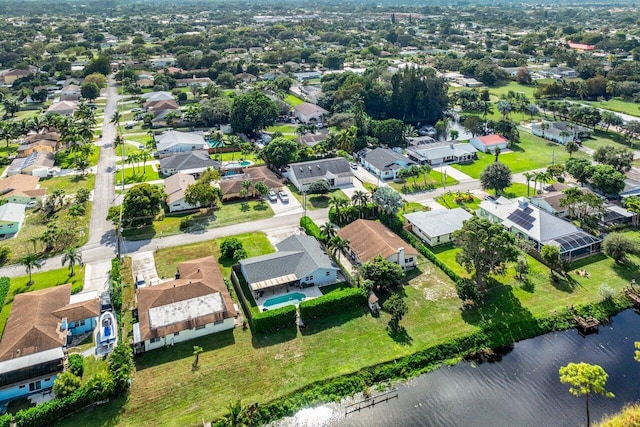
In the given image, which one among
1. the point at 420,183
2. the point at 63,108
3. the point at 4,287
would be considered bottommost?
the point at 420,183

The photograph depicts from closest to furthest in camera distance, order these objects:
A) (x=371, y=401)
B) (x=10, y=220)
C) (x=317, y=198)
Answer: (x=371, y=401), (x=10, y=220), (x=317, y=198)

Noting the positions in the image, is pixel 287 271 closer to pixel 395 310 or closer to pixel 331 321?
pixel 331 321

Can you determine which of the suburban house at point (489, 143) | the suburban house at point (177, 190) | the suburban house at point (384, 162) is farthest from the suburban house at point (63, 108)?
the suburban house at point (489, 143)

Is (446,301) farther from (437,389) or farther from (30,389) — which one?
(30,389)

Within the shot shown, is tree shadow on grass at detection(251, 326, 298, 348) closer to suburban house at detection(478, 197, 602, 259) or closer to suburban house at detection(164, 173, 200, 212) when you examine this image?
suburban house at detection(164, 173, 200, 212)

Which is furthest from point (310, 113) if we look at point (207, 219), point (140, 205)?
point (140, 205)

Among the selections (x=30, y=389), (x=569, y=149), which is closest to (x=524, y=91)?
(x=569, y=149)

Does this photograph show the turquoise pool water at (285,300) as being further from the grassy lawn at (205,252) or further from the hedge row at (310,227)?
the hedge row at (310,227)
